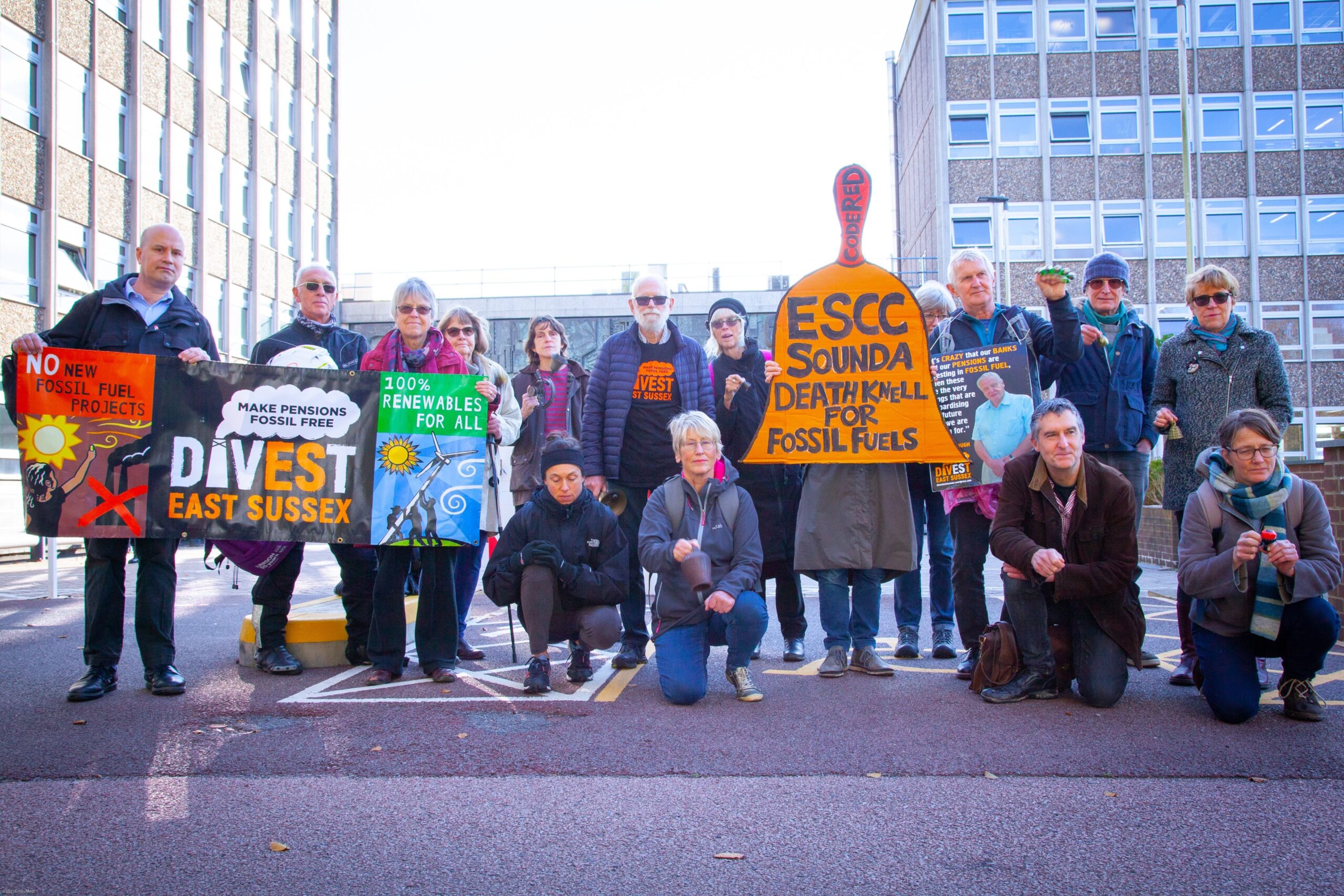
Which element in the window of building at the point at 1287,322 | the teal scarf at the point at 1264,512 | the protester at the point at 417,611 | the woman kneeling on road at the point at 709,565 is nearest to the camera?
the teal scarf at the point at 1264,512

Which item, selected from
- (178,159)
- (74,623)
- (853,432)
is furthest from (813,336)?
(178,159)

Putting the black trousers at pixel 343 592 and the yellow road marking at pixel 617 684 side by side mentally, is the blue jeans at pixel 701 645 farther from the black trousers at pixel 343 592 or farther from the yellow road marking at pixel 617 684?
the black trousers at pixel 343 592

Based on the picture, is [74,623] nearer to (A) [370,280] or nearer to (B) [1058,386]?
(B) [1058,386]

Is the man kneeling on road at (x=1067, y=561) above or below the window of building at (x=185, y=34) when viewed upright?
below

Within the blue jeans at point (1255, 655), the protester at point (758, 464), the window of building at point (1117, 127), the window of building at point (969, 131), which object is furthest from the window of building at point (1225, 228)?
the blue jeans at point (1255, 655)

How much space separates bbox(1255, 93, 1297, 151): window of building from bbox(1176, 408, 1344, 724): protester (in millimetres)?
35595

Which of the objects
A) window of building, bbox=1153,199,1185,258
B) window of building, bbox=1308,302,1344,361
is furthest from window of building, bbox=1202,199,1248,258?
window of building, bbox=1308,302,1344,361

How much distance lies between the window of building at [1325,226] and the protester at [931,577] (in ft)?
113

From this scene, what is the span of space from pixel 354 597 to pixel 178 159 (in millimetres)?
25580

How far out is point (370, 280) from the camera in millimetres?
34875

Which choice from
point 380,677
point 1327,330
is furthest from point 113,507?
point 1327,330

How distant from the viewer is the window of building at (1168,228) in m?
34.6

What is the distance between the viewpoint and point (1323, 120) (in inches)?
1346

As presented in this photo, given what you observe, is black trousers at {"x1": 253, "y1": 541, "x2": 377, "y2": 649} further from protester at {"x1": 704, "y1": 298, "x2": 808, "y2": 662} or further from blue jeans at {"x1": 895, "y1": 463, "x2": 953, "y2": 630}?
blue jeans at {"x1": 895, "y1": 463, "x2": 953, "y2": 630}
